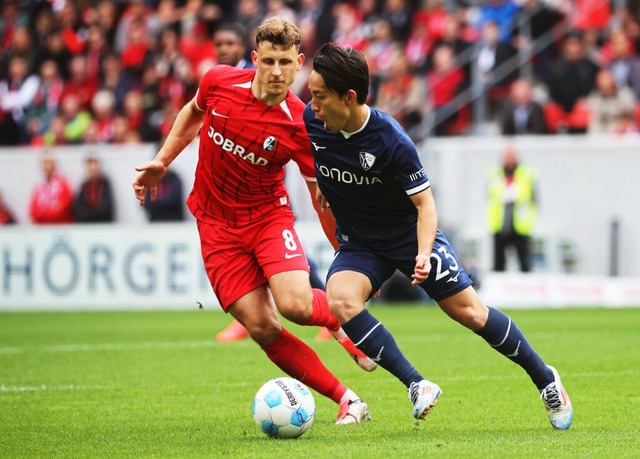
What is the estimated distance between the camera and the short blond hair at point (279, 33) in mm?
6918

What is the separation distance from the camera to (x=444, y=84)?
19547 millimetres

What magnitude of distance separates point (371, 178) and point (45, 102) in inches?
661

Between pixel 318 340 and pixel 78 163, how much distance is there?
771 centimetres

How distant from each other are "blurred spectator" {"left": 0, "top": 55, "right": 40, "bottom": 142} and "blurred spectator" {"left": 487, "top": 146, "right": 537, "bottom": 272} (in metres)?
9.21

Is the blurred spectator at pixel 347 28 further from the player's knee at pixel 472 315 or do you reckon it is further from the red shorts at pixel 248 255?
the player's knee at pixel 472 315

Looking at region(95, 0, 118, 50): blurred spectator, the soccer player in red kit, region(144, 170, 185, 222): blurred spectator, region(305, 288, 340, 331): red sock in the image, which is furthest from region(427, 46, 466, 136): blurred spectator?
the soccer player in red kit

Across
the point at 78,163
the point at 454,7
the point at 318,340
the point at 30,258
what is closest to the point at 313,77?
→ the point at 318,340

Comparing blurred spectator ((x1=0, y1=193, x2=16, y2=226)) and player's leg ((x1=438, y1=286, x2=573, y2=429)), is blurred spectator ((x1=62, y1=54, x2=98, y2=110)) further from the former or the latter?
player's leg ((x1=438, y1=286, x2=573, y2=429))

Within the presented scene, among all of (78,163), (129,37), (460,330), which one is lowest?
(460,330)

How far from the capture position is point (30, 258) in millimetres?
17734

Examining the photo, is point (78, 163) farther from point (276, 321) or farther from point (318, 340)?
point (276, 321)

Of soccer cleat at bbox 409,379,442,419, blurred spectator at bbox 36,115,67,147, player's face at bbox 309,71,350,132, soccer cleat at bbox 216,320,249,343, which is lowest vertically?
soccer cleat at bbox 216,320,249,343

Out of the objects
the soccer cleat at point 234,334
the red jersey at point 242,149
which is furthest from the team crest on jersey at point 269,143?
the soccer cleat at point 234,334

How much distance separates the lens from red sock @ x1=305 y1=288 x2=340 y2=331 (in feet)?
24.3
